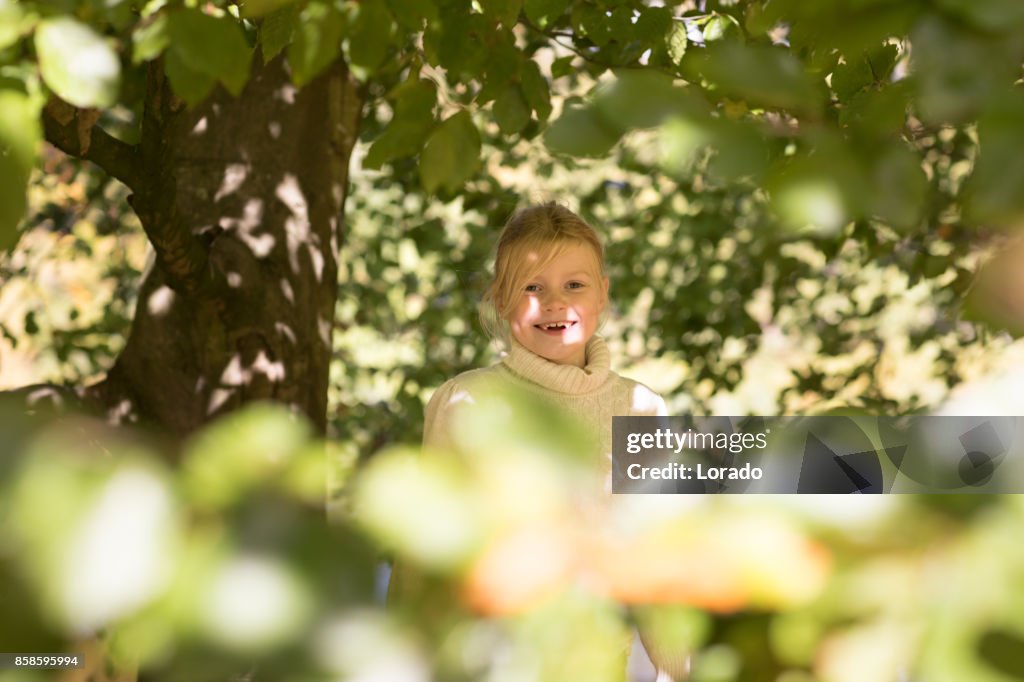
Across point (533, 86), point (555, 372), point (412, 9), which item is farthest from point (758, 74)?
point (555, 372)

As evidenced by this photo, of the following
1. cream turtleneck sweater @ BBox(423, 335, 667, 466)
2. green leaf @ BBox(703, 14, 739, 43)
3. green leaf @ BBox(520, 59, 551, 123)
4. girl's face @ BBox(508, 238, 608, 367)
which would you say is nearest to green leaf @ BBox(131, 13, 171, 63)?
green leaf @ BBox(520, 59, 551, 123)

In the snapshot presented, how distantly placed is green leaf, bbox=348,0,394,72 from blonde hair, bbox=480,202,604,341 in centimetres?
137

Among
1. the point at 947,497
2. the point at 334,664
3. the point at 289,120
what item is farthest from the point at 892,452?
the point at 289,120

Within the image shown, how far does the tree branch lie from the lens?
1.37 metres

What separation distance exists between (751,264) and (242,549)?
13.4ft

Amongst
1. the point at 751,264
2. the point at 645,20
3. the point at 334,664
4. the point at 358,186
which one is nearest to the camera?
the point at 334,664

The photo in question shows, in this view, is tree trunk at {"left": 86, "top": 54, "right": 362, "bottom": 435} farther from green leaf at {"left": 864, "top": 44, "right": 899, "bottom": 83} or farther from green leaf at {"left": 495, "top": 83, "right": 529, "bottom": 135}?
green leaf at {"left": 864, "top": 44, "right": 899, "bottom": 83}

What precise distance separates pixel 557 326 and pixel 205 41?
5.10 ft

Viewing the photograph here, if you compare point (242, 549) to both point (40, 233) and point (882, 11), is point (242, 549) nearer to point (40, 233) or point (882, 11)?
Result: point (882, 11)

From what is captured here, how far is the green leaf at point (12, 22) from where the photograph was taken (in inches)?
28.3

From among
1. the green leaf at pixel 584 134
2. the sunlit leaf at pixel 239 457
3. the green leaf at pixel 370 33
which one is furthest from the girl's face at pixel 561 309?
the sunlit leaf at pixel 239 457

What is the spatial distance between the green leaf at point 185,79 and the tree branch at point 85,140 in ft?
1.40

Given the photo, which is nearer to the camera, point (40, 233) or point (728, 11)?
point (728, 11)

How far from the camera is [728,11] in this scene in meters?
1.83
